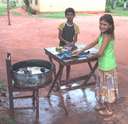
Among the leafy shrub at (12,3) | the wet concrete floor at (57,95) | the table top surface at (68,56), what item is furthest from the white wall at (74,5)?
the table top surface at (68,56)

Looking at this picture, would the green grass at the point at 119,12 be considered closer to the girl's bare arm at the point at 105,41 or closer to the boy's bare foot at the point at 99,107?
the boy's bare foot at the point at 99,107

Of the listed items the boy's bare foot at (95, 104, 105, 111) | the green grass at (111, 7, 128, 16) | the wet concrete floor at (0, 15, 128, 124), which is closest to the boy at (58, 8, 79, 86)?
the wet concrete floor at (0, 15, 128, 124)

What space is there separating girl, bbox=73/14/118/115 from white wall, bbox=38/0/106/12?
20091mm

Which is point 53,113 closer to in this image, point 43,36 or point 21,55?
point 21,55

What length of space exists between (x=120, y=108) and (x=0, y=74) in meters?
3.09

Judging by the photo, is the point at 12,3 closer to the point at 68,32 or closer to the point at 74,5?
the point at 74,5

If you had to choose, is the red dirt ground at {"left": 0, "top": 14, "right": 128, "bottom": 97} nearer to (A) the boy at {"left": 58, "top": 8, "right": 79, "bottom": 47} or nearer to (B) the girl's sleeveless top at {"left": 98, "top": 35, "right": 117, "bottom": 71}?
(A) the boy at {"left": 58, "top": 8, "right": 79, "bottom": 47}

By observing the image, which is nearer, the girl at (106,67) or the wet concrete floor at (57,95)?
the girl at (106,67)

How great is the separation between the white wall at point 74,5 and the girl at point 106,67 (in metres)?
20.1

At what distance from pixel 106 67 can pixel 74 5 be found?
21.3 metres

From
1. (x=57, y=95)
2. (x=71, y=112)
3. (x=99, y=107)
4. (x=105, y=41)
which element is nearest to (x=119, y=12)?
Result: (x=57, y=95)

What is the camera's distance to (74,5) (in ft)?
86.3

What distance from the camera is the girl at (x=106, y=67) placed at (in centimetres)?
522

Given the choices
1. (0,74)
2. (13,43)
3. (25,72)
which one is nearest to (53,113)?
(25,72)
